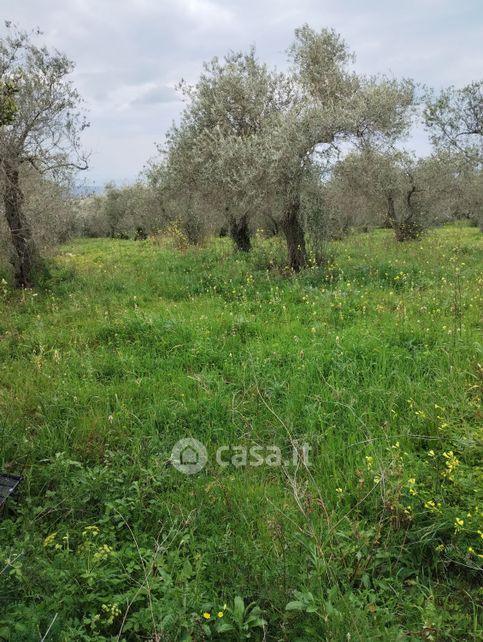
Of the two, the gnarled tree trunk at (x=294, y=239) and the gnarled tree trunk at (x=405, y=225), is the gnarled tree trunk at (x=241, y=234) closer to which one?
the gnarled tree trunk at (x=294, y=239)

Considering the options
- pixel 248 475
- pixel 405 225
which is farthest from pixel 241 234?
pixel 248 475

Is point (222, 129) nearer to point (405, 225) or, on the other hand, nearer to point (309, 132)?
point (309, 132)

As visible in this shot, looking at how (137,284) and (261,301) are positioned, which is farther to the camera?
(137,284)

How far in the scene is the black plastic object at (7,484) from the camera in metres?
3.57

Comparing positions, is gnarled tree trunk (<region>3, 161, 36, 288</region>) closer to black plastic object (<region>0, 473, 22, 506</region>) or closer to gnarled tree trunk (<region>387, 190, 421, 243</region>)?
black plastic object (<region>0, 473, 22, 506</region>)

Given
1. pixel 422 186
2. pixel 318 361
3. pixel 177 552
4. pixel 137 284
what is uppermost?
pixel 422 186

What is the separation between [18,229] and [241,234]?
751cm

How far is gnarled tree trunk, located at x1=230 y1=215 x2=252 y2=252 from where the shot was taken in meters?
15.5

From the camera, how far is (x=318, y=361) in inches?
224

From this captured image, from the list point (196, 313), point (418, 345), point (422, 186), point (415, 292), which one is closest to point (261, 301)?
point (196, 313)

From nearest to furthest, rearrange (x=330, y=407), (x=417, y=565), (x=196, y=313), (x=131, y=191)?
1. (x=417, y=565)
2. (x=330, y=407)
3. (x=196, y=313)
4. (x=131, y=191)

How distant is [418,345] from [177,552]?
172 inches

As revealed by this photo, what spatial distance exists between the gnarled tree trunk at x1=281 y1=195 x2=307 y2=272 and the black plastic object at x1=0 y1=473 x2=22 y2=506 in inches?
334

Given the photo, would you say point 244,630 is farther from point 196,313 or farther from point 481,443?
point 196,313
